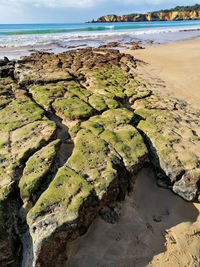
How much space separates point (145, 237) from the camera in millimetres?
2941

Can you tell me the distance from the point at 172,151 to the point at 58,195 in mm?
2330

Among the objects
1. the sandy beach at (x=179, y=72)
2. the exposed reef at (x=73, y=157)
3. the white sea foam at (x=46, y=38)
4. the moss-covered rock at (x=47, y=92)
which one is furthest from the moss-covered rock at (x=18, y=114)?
the white sea foam at (x=46, y=38)

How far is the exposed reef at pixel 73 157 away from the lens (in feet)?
8.57

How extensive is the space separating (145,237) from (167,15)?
13896 cm

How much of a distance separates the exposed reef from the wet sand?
20cm

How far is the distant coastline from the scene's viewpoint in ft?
356

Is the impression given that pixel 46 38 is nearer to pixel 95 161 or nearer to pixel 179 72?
pixel 179 72

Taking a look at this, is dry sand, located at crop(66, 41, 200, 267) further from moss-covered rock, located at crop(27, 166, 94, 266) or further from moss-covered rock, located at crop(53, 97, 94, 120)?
moss-covered rock, located at crop(53, 97, 94, 120)

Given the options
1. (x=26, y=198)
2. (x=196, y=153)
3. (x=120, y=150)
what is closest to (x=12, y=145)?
(x=26, y=198)

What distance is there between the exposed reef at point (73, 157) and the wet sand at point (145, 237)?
7.9 inches

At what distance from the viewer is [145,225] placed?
310 cm

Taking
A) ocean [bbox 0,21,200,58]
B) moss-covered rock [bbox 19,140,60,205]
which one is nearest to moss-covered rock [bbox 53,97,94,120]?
moss-covered rock [bbox 19,140,60,205]

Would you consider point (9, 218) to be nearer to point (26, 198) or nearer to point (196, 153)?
point (26, 198)

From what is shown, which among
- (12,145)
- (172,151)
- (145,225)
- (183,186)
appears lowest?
(145,225)
